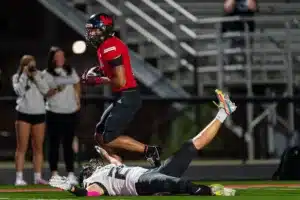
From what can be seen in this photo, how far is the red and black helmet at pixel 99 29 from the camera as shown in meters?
13.8

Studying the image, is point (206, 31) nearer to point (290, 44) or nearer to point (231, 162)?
point (290, 44)

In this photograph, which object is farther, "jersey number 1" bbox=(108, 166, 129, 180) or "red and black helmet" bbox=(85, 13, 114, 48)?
"red and black helmet" bbox=(85, 13, 114, 48)

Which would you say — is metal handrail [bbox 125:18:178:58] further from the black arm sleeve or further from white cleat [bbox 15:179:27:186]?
the black arm sleeve

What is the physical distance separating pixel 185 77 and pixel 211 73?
70cm

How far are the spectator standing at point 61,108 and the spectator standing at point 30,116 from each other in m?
0.16

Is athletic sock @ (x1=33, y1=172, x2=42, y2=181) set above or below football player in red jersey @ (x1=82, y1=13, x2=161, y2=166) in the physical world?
below

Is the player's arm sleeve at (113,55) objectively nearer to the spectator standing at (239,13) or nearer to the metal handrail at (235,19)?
the metal handrail at (235,19)

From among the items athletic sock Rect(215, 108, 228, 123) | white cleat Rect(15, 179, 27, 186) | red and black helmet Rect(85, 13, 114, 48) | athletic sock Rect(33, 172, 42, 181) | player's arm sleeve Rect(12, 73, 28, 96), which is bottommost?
white cleat Rect(15, 179, 27, 186)

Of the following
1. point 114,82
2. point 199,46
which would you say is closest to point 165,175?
point 114,82

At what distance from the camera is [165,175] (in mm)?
11336

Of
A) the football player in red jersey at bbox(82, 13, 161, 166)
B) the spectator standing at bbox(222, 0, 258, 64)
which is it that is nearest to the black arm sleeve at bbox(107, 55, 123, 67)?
the football player in red jersey at bbox(82, 13, 161, 166)

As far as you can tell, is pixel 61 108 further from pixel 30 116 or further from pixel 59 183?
pixel 59 183

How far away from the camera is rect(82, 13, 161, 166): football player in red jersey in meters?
13.7

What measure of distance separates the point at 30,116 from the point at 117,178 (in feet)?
17.6
